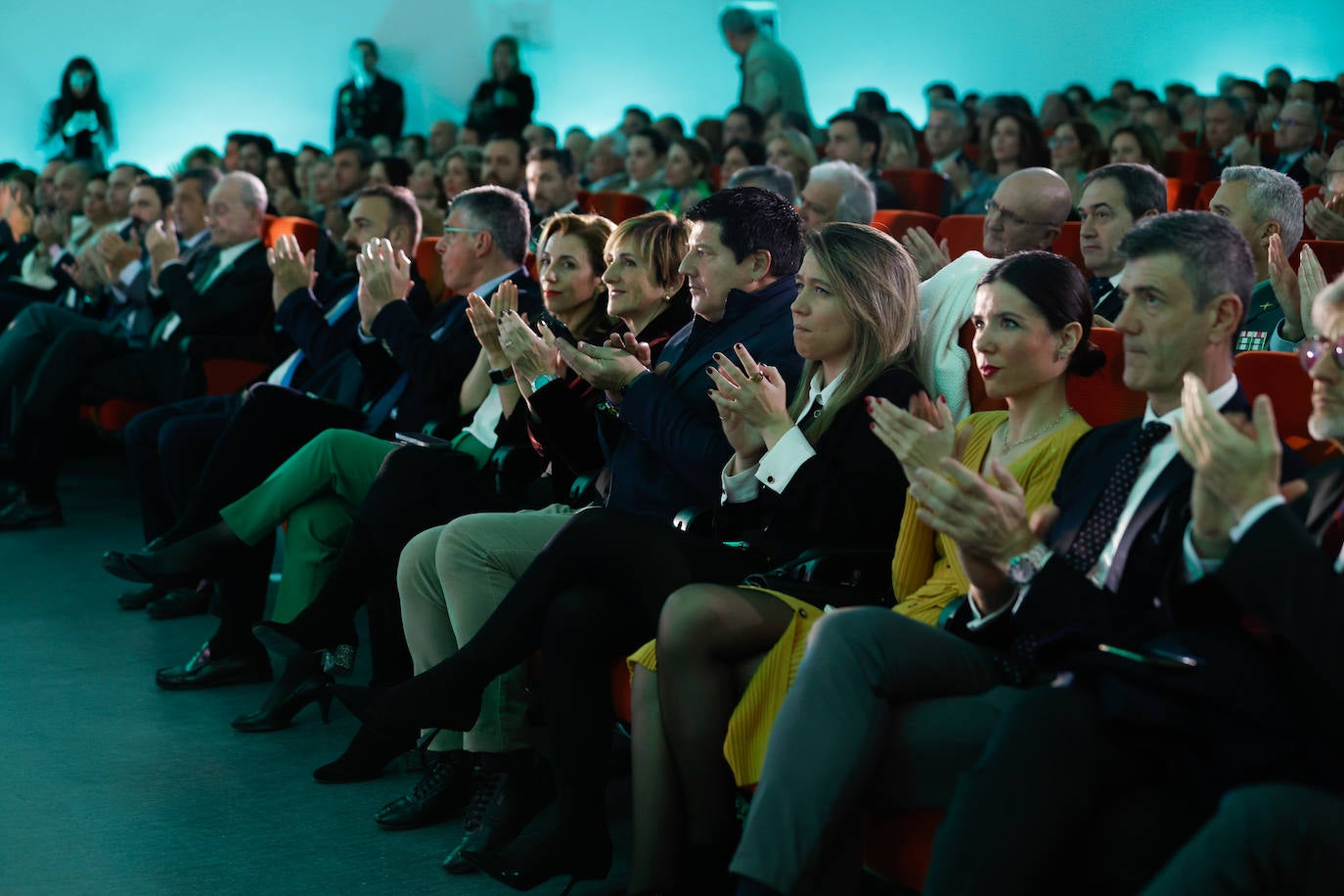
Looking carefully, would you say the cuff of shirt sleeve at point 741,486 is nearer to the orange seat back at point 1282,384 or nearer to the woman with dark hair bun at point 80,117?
the orange seat back at point 1282,384

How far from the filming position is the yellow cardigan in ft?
6.88

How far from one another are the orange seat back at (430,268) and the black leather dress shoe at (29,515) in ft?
5.74

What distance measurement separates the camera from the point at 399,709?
7.84 ft

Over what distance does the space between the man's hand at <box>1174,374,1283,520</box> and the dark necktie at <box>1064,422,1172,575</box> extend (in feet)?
0.81

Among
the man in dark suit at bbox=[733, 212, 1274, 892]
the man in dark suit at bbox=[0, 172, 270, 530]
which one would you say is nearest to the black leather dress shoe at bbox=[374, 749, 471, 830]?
the man in dark suit at bbox=[733, 212, 1274, 892]

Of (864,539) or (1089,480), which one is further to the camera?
(864,539)

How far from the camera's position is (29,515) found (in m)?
4.93

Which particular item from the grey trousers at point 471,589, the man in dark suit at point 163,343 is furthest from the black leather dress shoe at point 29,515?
the grey trousers at point 471,589

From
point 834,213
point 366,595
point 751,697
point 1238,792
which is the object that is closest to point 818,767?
point 751,697

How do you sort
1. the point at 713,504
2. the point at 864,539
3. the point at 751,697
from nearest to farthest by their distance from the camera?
the point at 751,697
the point at 864,539
the point at 713,504

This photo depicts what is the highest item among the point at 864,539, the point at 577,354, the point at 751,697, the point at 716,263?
the point at 716,263

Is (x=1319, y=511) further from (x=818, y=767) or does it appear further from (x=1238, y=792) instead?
(x=818, y=767)

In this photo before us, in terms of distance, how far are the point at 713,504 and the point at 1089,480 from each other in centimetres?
81

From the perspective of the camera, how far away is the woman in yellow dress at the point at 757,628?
208cm
